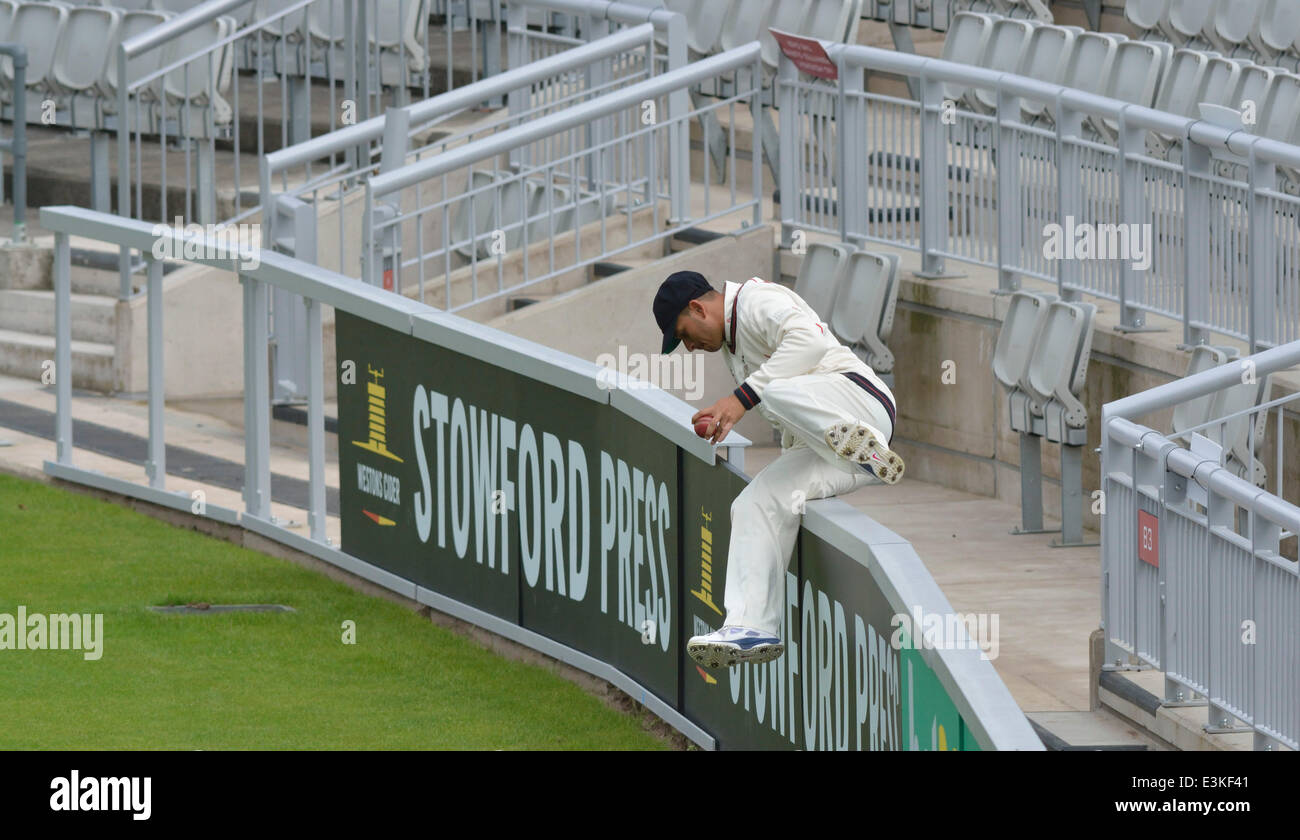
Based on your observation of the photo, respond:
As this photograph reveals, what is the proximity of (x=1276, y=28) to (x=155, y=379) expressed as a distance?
26.9 feet

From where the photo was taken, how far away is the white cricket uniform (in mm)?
7254

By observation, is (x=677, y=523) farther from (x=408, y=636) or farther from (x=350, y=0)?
(x=350, y=0)

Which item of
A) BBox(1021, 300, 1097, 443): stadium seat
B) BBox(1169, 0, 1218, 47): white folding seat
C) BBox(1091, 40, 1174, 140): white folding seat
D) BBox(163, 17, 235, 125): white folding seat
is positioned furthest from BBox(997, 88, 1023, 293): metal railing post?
BBox(163, 17, 235, 125): white folding seat

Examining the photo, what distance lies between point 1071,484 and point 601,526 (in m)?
3.58

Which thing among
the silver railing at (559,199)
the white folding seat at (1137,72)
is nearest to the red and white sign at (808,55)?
the silver railing at (559,199)

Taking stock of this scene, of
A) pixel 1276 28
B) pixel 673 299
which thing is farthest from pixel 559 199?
pixel 673 299

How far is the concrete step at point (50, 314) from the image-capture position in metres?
16.7

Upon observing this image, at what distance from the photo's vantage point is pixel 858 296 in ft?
44.6

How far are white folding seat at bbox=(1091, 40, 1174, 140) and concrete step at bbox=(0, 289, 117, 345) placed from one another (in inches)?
272

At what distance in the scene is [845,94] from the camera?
46.2ft

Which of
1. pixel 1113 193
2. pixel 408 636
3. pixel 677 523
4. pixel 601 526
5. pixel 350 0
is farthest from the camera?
pixel 350 0

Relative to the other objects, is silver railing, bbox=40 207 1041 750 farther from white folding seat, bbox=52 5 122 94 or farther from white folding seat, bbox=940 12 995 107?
white folding seat, bbox=940 12 995 107

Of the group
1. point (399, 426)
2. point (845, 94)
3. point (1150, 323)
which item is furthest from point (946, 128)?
point (399, 426)

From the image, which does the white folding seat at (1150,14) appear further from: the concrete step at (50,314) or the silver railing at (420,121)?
the concrete step at (50,314)
